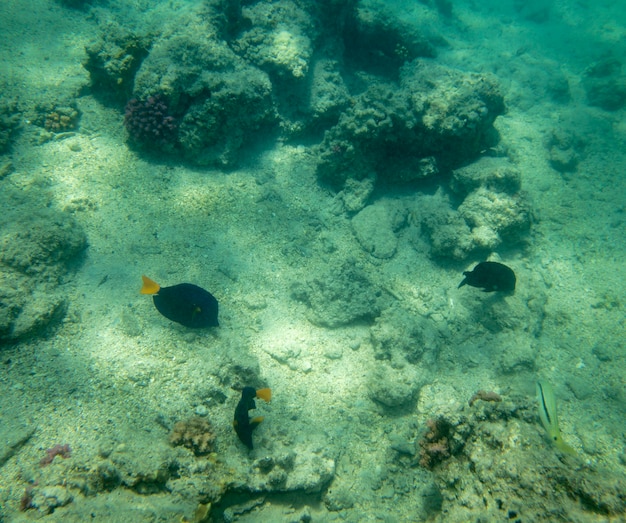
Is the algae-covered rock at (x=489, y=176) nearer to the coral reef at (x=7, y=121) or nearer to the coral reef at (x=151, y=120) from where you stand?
the coral reef at (x=151, y=120)

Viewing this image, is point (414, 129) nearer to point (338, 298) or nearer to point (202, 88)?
point (338, 298)

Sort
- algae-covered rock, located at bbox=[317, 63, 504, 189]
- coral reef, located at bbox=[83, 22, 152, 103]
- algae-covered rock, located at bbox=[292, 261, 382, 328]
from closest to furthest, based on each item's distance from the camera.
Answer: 1. algae-covered rock, located at bbox=[292, 261, 382, 328]
2. algae-covered rock, located at bbox=[317, 63, 504, 189]
3. coral reef, located at bbox=[83, 22, 152, 103]

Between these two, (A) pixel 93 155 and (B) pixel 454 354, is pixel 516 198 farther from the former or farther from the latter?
(A) pixel 93 155

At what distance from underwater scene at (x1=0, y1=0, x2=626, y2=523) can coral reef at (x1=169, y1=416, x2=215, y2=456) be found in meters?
0.02

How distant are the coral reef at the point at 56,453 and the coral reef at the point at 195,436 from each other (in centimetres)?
89

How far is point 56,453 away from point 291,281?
324 centimetres

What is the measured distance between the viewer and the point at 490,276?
4.61m

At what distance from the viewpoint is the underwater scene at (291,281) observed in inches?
114

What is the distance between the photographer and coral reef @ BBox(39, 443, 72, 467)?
291 centimetres

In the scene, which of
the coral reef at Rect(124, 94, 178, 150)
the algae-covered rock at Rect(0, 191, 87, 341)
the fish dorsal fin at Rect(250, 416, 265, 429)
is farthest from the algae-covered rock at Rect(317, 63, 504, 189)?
the fish dorsal fin at Rect(250, 416, 265, 429)

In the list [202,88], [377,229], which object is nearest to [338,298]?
[377,229]

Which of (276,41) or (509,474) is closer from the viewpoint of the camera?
(509,474)

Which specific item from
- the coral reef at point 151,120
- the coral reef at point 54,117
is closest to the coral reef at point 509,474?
the coral reef at point 151,120

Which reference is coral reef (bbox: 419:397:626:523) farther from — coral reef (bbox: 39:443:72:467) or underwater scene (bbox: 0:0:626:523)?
coral reef (bbox: 39:443:72:467)
